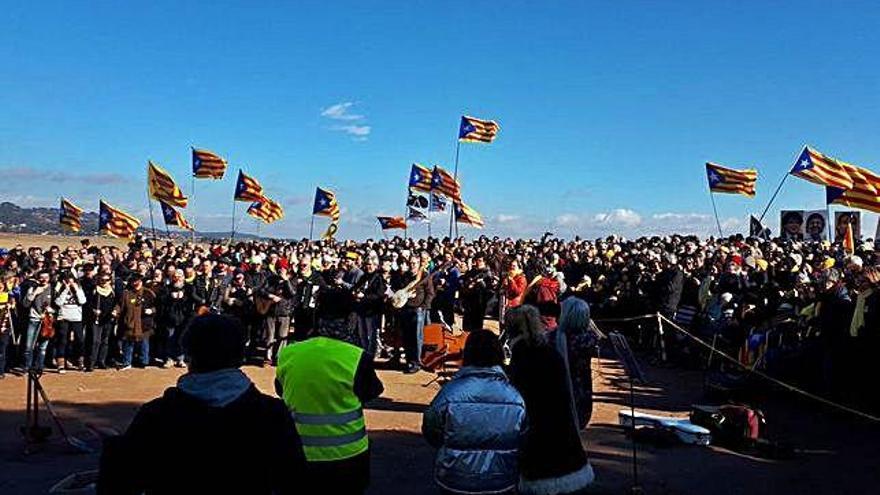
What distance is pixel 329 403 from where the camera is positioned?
395 cm

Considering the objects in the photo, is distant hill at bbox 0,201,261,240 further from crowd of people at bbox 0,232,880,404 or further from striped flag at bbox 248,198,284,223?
crowd of people at bbox 0,232,880,404

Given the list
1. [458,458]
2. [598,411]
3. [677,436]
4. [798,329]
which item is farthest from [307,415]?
[798,329]

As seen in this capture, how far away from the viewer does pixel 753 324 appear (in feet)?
44.3

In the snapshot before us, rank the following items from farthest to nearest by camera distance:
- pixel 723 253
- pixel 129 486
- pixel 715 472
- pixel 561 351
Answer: pixel 723 253 < pixel 715 472 < pixel 561 351 < pixel 129 486

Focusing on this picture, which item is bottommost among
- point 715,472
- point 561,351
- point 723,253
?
point 715,472

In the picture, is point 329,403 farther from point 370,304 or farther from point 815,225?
point 815,225

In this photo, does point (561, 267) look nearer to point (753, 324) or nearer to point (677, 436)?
point (753, 324)

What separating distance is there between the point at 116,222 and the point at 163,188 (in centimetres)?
191

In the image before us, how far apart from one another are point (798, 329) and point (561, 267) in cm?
1148

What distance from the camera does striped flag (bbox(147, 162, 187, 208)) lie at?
2448 cm

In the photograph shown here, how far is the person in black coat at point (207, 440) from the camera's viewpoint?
2650 mm

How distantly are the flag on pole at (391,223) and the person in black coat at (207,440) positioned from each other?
30.5m

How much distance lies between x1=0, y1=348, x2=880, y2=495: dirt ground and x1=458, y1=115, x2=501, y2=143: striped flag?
16.8 m

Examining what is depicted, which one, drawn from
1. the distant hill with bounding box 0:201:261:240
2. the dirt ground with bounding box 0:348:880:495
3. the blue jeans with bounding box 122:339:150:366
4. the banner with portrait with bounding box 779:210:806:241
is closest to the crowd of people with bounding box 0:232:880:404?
the blue jeans with bounding box 122:339:150:366
